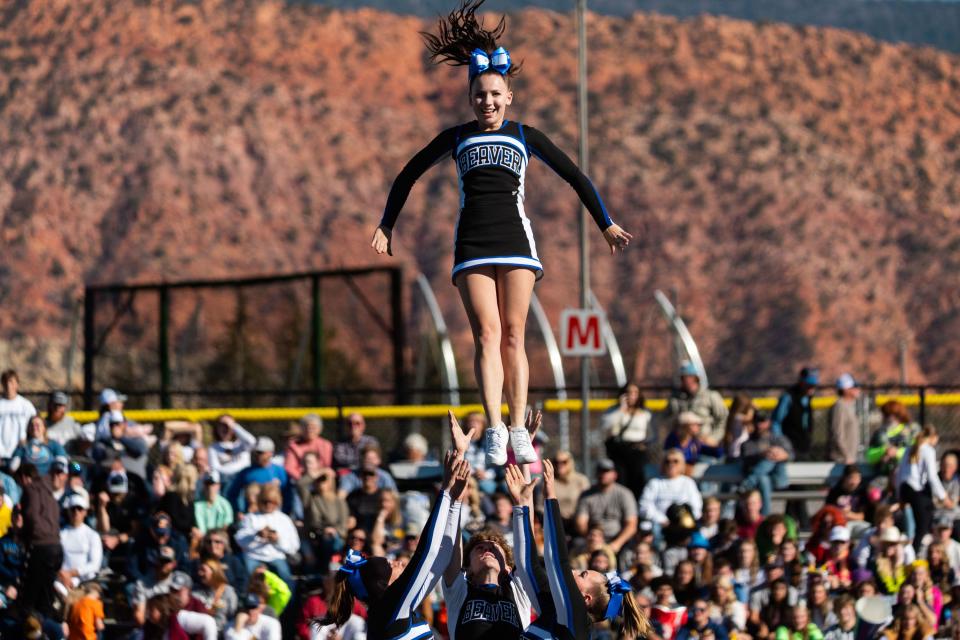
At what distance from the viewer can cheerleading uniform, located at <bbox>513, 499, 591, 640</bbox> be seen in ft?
24.1

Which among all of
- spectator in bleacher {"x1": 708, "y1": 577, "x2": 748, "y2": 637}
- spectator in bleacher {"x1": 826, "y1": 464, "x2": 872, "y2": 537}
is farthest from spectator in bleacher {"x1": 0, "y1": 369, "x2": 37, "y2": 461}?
spectator in bleacher {"x1": 826, "y1": 464, "x2": 872, "y2": 537}

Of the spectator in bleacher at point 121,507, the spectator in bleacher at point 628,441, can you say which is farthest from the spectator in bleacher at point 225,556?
the spectator in bleacher at point 628,441

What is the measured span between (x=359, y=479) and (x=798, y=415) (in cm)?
421

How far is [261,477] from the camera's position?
14.1 metres

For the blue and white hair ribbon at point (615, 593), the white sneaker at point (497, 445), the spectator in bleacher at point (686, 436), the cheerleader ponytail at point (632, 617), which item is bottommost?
the cheerleader ponytail at point (632, 617)

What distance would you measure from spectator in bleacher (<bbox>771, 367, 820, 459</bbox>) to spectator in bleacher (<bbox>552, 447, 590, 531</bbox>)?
2220 mm

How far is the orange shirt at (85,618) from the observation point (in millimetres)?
12547

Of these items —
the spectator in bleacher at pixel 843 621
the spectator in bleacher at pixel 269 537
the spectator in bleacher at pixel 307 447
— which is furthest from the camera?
the spectator in bleacher at pixel 307 447

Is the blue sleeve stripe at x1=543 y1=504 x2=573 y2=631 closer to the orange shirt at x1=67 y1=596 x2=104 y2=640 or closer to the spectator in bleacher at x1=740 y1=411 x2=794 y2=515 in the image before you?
the orange shirt at x1=67 y1=596 x2=104 y2=640

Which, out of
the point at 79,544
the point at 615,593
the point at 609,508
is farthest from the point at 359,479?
the point at 615,593

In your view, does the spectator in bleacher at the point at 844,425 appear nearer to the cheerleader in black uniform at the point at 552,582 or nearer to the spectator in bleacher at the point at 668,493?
the spectator in bleacher at the point at 668,493

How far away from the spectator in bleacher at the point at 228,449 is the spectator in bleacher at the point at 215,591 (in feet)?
6.80

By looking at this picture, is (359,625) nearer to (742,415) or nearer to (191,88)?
(742,415)

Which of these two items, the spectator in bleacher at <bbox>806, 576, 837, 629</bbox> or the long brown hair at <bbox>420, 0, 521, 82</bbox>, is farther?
the spectator in bleacher at <bbox>806, 576, 837, 629</bbox>
